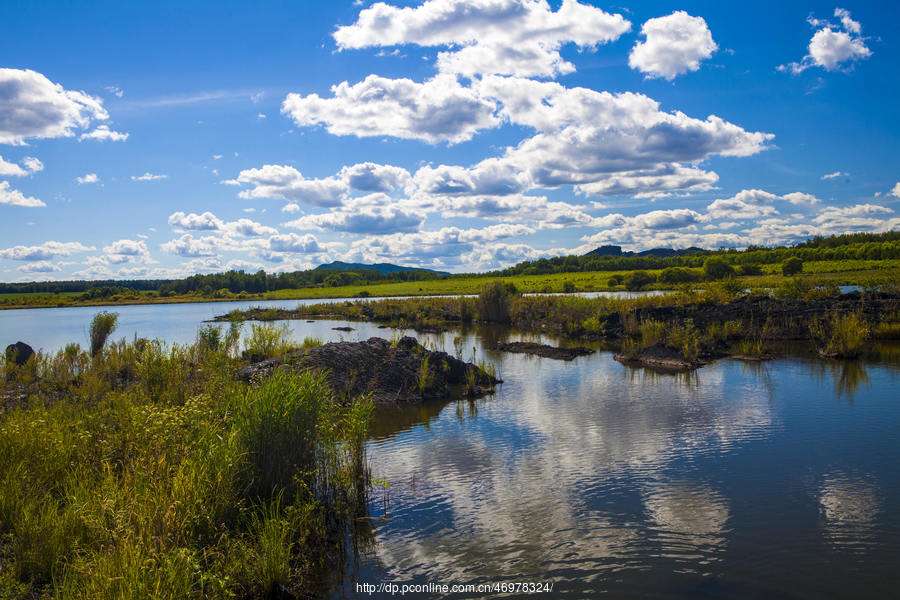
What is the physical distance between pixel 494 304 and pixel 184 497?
3649 cm

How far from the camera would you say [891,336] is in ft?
77.1

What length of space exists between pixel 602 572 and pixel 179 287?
134 m

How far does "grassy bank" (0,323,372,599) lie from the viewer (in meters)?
4.81

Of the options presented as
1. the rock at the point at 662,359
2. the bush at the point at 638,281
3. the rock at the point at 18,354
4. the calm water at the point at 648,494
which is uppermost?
the bush at the point at 638,281

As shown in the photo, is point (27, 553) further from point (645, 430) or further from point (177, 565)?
point (645, 430)

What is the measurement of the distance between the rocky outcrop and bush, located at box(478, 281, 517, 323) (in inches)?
924

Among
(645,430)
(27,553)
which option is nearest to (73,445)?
(27,553)

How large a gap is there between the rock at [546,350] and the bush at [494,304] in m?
15.6

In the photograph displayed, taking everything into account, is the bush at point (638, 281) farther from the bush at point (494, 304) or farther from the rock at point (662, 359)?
the rock at point (662, 359)

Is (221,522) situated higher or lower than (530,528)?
higher

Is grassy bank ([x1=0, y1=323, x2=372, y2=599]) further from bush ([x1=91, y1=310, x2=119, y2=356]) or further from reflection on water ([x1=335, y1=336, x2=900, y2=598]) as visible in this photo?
bush ([x1=91, y1=310, x2=119, y2=356])

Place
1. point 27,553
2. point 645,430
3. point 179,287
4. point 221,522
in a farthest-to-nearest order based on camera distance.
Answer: point 179,287 → point 645,430 → point 221,522 → point 27,553

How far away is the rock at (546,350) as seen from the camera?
73.8 ft

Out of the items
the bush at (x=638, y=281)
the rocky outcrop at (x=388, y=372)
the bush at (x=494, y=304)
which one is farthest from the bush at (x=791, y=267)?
the rocky outcrop at (x=388, y=372)
